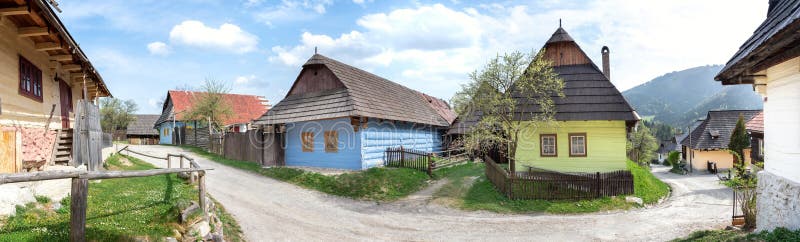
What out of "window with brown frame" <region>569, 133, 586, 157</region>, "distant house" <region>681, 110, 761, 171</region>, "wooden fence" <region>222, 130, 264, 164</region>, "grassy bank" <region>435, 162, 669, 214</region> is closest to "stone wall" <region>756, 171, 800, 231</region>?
"grassy bank" <region>435, 162, 669, 214</region>

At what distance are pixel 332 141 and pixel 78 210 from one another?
13969mm

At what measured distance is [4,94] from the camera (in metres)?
7.93

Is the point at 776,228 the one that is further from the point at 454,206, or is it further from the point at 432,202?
the point at 432,202

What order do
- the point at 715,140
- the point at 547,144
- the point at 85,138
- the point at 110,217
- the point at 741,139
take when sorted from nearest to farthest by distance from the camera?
the point at 110,217, the point at 85,138, the point at 547,144, the point at 741,139, the point at 715,140

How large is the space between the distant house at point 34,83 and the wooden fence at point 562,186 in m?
12.7

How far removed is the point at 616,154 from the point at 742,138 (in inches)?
847

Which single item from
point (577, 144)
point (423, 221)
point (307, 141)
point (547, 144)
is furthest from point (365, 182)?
point (577, 144)

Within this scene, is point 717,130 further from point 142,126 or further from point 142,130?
point 142,126

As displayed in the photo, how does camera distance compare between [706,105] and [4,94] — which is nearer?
[4,94]

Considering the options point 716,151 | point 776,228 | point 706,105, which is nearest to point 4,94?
point 776,228

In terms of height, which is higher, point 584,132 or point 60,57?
point 60,57

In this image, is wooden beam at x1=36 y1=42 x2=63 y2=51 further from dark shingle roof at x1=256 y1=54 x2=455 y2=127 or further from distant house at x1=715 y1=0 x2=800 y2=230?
distant house at x1=715 y1=0 x2=800 y2=230

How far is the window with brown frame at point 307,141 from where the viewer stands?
20.4 m

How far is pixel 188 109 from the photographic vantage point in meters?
36.9
